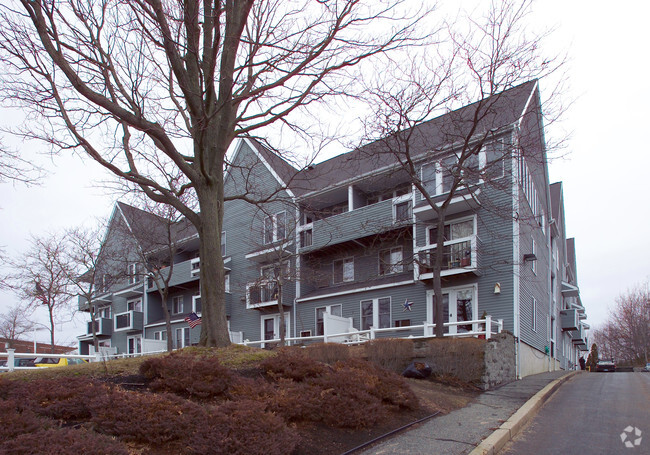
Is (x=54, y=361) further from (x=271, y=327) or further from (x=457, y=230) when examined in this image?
(x=457, y=230)

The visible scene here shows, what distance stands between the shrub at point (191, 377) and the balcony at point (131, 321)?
29.0 metres

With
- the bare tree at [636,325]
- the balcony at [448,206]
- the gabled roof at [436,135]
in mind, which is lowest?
the bare tree at [636,325]

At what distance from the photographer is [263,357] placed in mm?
9359

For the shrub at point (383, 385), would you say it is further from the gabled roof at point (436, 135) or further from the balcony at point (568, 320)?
the balcony at point (568, 320)

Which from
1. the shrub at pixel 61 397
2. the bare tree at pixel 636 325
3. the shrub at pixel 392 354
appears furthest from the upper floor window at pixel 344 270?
the bare tree at pixel 636 325

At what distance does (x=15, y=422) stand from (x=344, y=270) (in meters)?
20.4

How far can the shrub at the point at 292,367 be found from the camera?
8.24m

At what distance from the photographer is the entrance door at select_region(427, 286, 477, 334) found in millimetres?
19172

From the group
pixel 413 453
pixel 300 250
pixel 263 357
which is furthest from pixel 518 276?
pixel 413 453

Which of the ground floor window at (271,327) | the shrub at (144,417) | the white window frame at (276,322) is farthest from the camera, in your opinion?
the ground floor window at (271,327)

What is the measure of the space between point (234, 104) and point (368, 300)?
42.7 feet

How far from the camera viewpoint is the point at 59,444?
414 centimetres

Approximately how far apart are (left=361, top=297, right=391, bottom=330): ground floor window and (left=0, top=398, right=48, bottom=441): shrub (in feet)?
57.5

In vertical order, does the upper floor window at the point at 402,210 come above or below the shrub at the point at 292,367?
above
